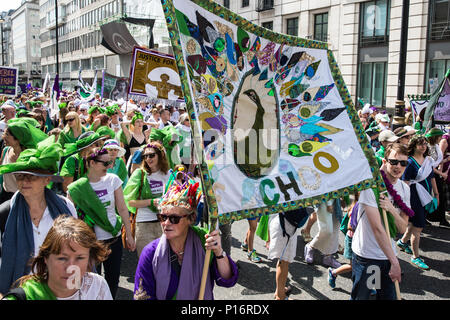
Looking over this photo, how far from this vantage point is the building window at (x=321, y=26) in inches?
899

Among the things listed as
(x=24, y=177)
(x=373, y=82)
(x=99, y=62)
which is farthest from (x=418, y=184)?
(x=99, y=62)

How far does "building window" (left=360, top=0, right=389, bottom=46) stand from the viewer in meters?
20.1

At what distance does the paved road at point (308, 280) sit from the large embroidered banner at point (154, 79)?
3.02 meters

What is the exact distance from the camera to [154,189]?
4.69m

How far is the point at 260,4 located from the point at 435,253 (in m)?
23.3

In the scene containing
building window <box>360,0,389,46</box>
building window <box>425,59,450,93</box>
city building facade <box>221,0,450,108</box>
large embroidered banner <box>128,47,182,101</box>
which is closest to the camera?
large embroidered banner <box>128,47,182,101</box>

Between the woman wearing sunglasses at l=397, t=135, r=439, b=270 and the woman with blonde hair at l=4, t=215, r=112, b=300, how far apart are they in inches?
197

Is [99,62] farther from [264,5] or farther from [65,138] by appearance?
[65,138]

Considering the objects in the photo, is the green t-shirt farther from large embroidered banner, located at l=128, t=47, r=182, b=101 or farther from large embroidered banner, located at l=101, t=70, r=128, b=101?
large embroidered banner, located at l=101, t=70, r=128, b=101

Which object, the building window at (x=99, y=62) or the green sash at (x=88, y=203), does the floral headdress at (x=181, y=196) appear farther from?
the building window at (x=99, y=62)

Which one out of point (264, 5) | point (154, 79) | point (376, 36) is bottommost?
point (154, 79)

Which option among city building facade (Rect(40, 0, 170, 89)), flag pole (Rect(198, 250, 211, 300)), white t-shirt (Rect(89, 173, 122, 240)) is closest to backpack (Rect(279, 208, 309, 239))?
white t-shirt (Rect(89, 173, 122, 240))

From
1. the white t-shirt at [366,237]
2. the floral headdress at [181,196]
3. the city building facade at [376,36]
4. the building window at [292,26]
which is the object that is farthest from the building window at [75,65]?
the floral headdress at [181,196]

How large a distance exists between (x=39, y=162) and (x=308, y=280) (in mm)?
3610
